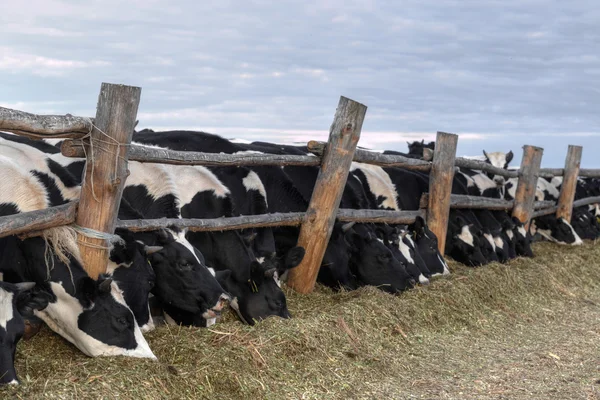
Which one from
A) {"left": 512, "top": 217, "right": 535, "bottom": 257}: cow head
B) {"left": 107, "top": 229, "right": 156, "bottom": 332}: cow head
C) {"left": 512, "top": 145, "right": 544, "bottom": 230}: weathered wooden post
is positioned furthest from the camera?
{"left": 512, "top": 145, "right": 544, "bottom": 230}: weathered wooden post

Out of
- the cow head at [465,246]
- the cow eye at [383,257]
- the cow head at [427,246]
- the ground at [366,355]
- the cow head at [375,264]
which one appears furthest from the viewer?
the cow head at [465,246]

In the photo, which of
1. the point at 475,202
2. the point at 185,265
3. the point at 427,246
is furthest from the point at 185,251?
the point at 475,202

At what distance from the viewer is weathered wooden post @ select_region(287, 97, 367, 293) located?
23.2ft

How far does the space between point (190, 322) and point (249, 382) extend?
3.40ft

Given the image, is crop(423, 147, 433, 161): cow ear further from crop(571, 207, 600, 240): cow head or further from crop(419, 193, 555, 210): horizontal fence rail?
crop(571, 207, 600, 240): cow head

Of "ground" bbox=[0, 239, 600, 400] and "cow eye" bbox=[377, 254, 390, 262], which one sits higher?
"cow eye" bbox=[377, 254, 390, 262]

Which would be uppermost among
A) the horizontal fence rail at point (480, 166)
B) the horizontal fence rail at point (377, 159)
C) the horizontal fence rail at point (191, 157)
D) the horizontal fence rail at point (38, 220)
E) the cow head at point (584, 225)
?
the horizontal fence rail at point (480, 166)

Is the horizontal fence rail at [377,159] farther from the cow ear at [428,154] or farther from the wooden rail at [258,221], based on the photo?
the wooden rail at [258,221]

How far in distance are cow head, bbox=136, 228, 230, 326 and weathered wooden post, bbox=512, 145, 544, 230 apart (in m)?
7.00

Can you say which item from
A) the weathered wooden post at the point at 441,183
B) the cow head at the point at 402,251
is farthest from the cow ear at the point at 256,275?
the weathered wooden post at the point at 441,183

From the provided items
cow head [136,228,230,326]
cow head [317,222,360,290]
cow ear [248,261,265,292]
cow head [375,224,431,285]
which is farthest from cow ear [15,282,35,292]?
cow head [375,224,431,285]

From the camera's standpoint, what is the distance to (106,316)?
4.78m

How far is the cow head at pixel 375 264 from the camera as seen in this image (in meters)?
7.53

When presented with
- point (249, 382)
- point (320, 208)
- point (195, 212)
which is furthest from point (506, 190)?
point (249, 382)
